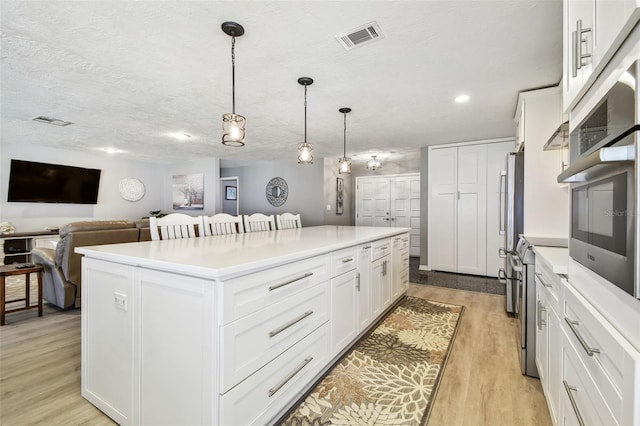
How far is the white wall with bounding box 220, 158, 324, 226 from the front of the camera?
6727 mm

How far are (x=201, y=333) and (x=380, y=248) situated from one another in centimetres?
198

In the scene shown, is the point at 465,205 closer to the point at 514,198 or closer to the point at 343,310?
the point at 514,198

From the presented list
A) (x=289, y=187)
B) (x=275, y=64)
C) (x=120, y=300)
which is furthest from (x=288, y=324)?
(x=289, y=187)

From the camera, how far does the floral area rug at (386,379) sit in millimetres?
1631

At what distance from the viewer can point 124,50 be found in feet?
7.30

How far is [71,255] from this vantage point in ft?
10.2

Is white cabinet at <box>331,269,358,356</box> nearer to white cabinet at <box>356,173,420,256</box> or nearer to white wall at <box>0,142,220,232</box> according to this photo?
white cabinet at <box>356,173,420,256</box>

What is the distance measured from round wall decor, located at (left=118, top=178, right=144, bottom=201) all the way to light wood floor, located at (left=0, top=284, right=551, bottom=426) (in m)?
4.57

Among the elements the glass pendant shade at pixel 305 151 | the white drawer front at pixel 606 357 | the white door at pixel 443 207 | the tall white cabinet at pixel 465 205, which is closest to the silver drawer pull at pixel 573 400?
the white drawer front at pixel 606 357

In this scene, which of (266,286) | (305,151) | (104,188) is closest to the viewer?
(266,286)

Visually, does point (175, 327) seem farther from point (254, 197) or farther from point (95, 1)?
point (254, 197)

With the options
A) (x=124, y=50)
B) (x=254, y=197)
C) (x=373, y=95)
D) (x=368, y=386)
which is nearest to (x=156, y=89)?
(x=124, y=50)

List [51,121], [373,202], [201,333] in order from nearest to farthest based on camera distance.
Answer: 1. [201,333]
2. [51,121]
3. [373,202]

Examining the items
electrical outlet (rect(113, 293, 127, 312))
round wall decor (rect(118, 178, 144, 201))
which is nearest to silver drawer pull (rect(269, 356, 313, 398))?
electrical outlet (rect(113, 293, 127, 312))
